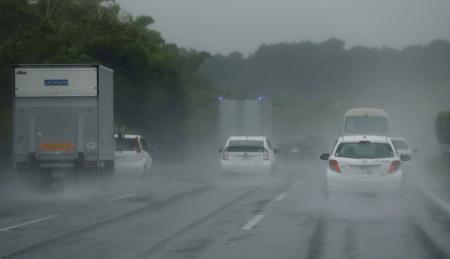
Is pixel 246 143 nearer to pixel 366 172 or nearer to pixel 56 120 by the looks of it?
pixel 56 120

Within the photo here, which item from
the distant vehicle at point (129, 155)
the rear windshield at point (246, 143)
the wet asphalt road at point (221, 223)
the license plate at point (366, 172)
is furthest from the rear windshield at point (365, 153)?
the distant vehicle at point (129, 155)

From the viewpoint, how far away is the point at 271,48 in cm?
14912

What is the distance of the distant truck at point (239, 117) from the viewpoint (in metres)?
43.9

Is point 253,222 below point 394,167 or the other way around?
below

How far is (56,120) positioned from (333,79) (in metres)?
115

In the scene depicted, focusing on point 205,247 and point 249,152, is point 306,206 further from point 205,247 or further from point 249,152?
point 249,152

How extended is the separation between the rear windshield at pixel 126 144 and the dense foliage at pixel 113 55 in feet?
17.5

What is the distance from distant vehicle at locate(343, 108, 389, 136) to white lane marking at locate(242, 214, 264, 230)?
79.4 feet

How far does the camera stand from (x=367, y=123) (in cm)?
4000

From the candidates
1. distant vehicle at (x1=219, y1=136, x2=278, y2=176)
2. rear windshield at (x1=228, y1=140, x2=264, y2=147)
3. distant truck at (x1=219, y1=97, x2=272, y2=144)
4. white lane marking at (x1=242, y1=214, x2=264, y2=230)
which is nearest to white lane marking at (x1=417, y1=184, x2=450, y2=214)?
white lane marking at (x1=242, y1=214, x2=264, y2=230)

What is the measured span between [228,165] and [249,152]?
0.85m

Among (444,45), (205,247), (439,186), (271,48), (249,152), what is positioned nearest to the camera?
(205,247)

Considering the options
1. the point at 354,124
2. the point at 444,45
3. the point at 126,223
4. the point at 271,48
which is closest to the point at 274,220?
the point at 126,223

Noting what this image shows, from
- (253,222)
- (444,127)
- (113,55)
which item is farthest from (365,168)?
(444,127)
